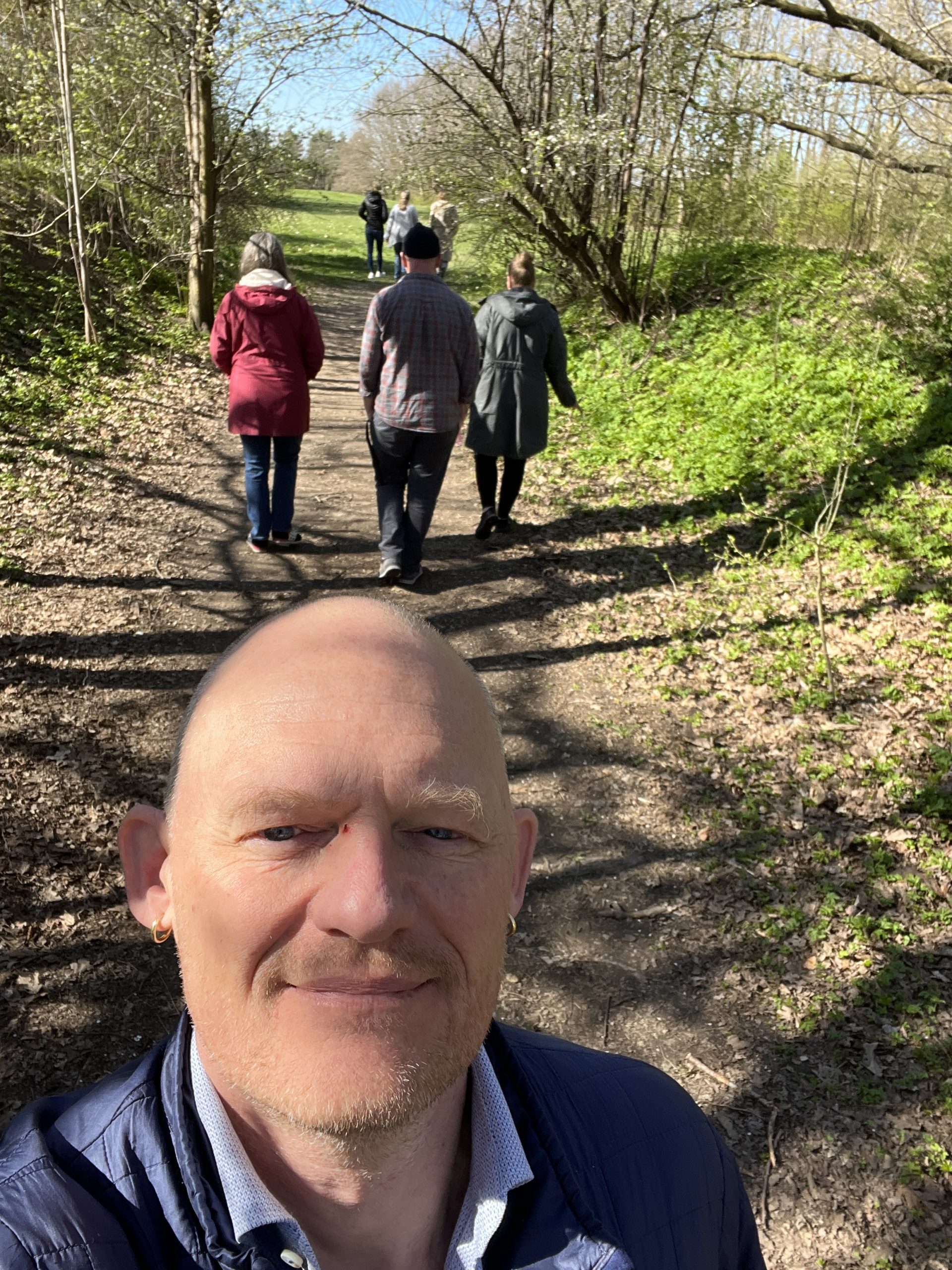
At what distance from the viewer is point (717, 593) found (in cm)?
685

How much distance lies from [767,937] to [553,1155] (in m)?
3.12

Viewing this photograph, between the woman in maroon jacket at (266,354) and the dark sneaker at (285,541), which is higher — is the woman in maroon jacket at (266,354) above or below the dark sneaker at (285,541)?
above

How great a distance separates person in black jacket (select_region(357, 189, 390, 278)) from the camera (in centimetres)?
1994

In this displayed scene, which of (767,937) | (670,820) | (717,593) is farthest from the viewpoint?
(717,593)

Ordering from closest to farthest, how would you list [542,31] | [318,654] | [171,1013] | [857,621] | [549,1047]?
1. [318,654]
2. [549,1047]
3. [171,1013]
4. [857,621]
5. [542,31]

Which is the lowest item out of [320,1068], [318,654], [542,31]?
[320,1068]

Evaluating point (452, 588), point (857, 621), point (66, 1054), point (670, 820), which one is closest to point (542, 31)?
point (452, 588)

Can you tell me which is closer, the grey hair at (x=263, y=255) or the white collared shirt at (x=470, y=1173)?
the white collared shirt at (x=470, y=1173)

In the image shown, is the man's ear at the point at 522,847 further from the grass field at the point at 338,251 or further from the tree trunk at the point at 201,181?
the grass field at the point at 338,251

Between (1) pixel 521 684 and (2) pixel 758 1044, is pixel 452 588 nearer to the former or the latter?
(1) pixel 521 684

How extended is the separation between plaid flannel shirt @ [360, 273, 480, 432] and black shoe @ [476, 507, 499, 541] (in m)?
1.43

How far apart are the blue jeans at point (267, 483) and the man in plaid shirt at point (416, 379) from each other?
2.31 feet

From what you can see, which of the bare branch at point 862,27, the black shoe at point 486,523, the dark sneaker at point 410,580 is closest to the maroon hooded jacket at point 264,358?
the dark sneaker at point 410,580

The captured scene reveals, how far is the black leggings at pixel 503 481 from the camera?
25.2 feet
